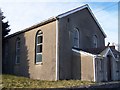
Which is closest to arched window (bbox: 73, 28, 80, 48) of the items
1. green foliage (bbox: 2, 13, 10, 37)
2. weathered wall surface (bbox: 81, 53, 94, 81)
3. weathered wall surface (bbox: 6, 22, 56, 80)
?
weathered wall surface (bbox: 81, 53, 94, 81)

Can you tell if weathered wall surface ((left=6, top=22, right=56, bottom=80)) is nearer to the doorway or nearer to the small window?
the small window

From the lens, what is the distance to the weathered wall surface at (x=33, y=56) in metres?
20.6

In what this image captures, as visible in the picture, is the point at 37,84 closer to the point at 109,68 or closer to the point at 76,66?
the point at 76,66

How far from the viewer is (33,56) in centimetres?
2311

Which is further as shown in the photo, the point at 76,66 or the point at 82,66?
the point at 76,66

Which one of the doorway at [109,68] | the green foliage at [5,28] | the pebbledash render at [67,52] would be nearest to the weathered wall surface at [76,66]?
the pebbledash render at [67,52]

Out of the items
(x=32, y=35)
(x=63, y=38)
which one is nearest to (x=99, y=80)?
(x=63, y=38)

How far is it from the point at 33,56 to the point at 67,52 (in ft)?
14.0

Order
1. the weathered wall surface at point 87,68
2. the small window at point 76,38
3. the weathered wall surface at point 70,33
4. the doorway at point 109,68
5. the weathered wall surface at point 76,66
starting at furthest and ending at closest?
the small window at point 76,38 → the doorway at point 109,68 → the weathered wall surface at point 76,66 → the weathered wall surface at point 70,33 → the weathered wall surface at point 87,68

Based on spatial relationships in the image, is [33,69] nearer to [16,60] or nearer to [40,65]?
[40,65]

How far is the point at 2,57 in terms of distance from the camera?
30.7 metres

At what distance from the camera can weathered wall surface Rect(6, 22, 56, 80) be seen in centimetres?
2061

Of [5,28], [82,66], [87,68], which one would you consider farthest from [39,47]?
[5,28]

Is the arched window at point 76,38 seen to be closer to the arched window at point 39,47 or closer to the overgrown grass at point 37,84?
the arched window at point 39,47
